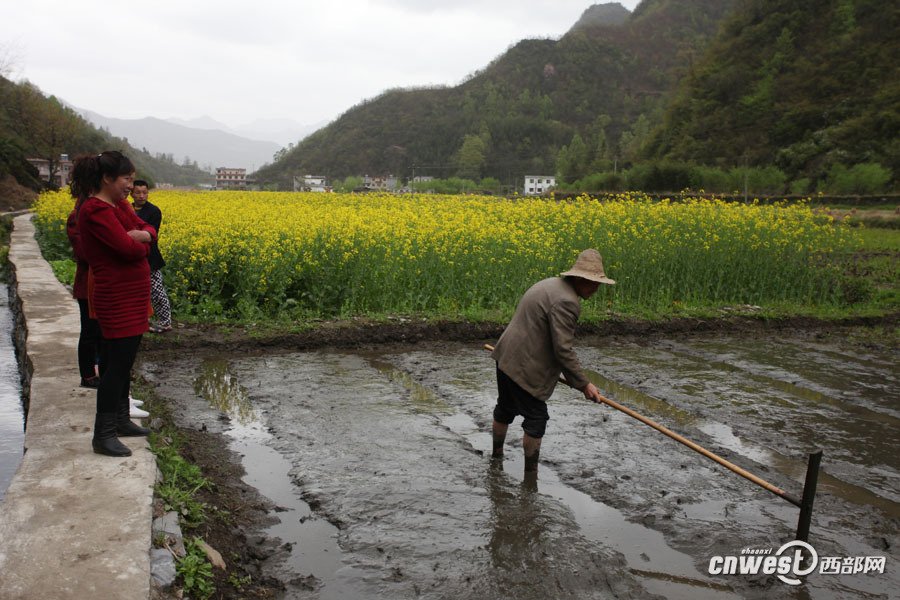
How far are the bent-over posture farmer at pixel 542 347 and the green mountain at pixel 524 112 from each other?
84.4 m

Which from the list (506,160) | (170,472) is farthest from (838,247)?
(506,160)

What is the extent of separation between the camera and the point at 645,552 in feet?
13.1

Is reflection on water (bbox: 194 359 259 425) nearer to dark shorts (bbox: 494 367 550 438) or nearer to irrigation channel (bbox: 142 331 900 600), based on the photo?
irrigation channel (bbox: 142 331 900 600)

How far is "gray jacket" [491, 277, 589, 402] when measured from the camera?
15.0 feet

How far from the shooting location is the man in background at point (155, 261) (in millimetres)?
7348

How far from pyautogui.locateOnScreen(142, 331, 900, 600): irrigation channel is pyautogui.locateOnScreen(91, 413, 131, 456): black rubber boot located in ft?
3.17

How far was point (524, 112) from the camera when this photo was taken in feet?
378

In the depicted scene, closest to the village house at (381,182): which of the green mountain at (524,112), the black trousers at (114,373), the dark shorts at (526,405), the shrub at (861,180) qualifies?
the green mountain at (524,112)

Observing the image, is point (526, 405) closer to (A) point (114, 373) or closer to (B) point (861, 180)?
(A) point (114, 373)

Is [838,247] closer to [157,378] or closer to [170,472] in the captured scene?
[157,378]

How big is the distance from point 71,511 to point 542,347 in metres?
2.82

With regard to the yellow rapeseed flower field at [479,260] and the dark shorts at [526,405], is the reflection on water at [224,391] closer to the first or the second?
the yellow rapeseed flower field at [479,260]

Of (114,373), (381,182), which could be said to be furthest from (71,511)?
(381,182)

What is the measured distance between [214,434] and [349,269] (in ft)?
15.6
